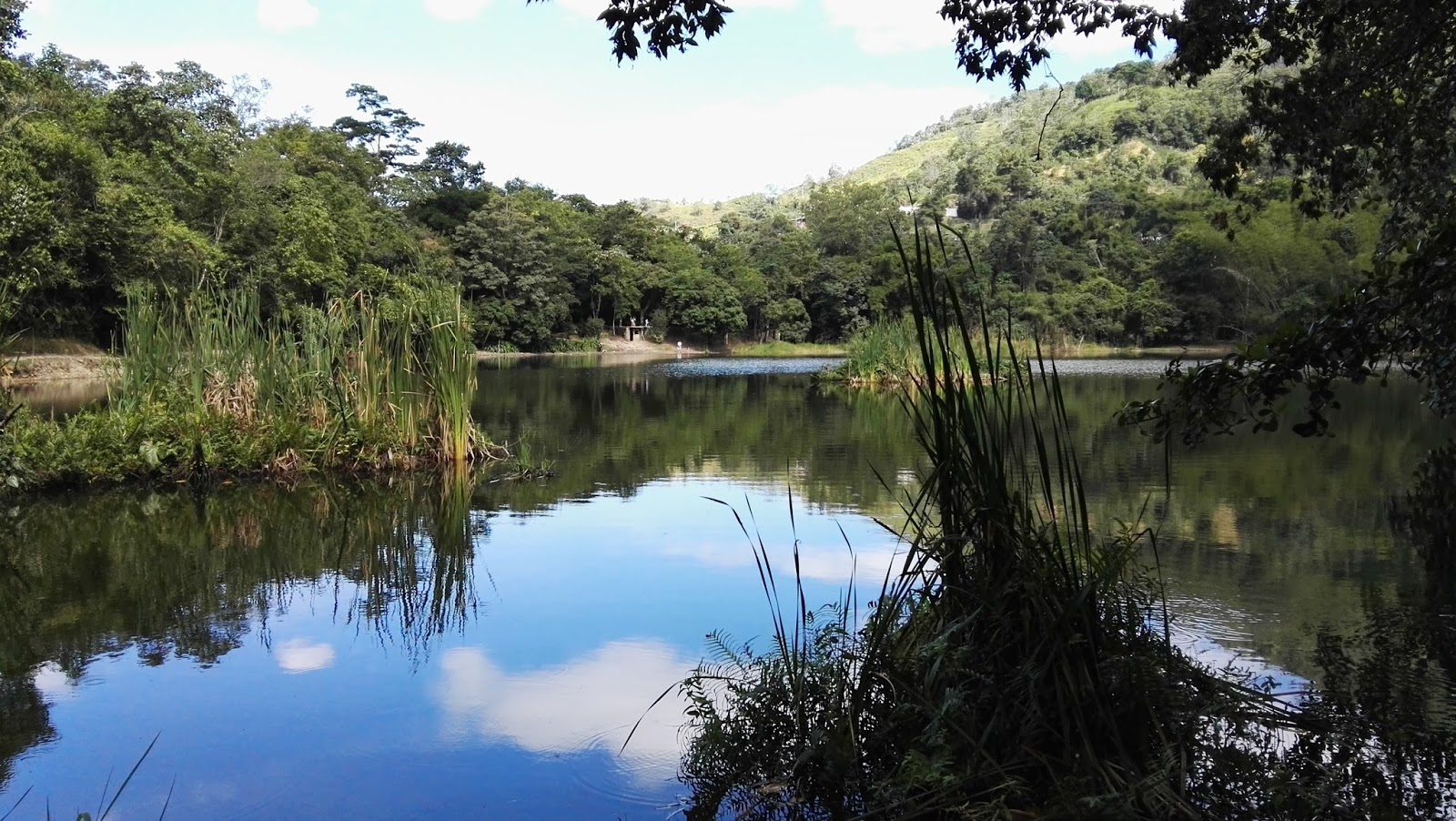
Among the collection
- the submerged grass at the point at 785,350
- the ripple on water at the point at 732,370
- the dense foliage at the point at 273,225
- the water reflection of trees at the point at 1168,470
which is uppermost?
the dense foliage at the point at 273,225

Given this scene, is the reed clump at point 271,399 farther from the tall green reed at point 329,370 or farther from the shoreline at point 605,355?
the shoreline at point 605,355

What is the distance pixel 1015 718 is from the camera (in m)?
2.44

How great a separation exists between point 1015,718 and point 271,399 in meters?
7.83

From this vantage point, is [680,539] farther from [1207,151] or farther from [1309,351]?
[1309,351]

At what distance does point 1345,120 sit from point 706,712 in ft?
14.8

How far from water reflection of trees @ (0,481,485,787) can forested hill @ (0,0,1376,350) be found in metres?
3.22

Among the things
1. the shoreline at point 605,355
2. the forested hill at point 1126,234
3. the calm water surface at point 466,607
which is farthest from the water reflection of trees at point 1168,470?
the forested hill at point 1126,234

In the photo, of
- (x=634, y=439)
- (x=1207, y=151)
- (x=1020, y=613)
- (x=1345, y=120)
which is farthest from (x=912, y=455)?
(x=1020, y=613)

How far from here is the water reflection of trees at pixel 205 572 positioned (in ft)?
14.3

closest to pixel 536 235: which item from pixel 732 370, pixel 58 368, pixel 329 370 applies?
pixel 732 370

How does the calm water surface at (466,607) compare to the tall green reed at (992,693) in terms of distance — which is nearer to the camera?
the tall green reed at (992,693)

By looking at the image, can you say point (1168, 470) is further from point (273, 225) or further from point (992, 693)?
point (273, 225)

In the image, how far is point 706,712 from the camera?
10.1ft

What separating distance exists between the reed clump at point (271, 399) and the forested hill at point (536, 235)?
0.89m
